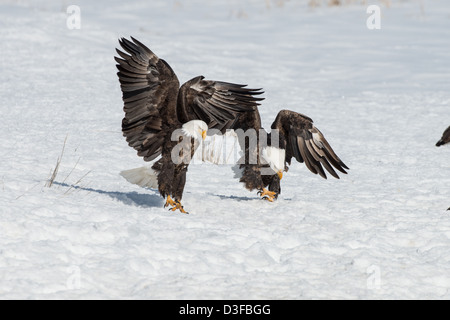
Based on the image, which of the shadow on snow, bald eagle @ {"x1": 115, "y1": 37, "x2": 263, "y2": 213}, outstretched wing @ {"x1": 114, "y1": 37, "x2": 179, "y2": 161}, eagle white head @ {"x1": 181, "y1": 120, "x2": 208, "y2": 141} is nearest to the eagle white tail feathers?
the shadow on snow

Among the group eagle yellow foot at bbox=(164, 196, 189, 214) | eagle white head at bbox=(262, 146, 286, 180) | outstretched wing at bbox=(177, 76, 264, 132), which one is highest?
outstretched wing at bbox=(177, 76, 264, 132)

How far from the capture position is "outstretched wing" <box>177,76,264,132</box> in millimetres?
6516

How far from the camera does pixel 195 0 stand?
21422mm

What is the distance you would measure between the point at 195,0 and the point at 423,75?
9683mm

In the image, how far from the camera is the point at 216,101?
660 cm

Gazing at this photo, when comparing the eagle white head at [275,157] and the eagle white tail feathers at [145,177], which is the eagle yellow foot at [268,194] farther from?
the eagle white tail feathers at [145,177]

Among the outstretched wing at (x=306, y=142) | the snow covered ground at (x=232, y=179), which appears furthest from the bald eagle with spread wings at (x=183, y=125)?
the snow covered ground at (x=232, y=179)

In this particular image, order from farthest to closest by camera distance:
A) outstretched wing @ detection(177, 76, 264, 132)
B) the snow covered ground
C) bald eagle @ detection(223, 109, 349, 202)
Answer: bald eagle @ detection(223, 109, 349, 202)
outstretched wing @ detection(177, 76, 264, 132)
the snow covered ground

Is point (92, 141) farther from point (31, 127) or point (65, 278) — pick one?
point (65, 278)

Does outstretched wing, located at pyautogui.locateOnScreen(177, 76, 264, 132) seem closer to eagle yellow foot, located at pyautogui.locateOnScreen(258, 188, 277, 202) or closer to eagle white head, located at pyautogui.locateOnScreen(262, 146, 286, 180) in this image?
eagle white head, located at pyautogui.locateOnScreen(262, 146, 286, 180)

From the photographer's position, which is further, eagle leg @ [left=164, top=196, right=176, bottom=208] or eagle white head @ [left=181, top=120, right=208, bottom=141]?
eagle leg @ [left=164, top=196, right=176, bottom=208]

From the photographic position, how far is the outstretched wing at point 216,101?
6.52 metres
